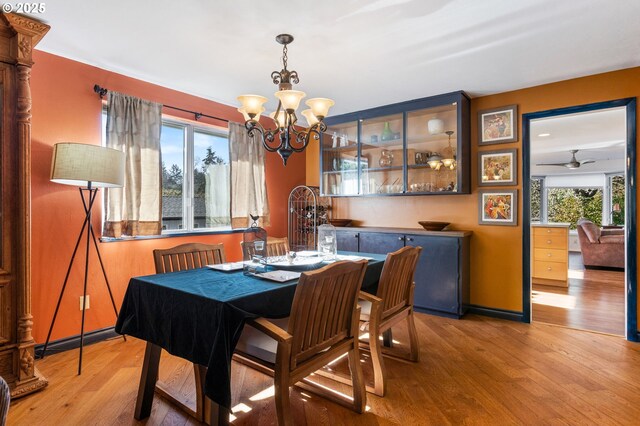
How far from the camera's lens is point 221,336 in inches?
60.4

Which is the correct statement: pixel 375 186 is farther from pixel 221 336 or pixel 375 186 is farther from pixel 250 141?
pixel 221 336

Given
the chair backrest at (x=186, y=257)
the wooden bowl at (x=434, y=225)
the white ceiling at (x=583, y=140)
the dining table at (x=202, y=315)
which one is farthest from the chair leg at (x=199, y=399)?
the white ceiling at (x=583, y=140)

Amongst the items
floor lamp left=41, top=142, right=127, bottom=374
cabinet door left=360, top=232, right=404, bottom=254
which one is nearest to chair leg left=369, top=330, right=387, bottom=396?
cabinet door left=360, top=232, right=404, bottom=254

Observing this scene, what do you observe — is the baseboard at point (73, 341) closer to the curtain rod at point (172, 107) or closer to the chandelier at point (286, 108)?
the curtain rod at point (172, 107)

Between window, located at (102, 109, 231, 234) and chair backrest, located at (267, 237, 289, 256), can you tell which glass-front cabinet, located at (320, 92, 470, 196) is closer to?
window, located at (102, 109, 231, 234)

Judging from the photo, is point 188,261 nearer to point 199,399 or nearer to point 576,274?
point 199,399

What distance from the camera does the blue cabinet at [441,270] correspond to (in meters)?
3.70

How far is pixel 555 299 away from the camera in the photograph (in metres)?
4.47

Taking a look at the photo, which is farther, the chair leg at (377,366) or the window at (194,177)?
the window at (194,177)

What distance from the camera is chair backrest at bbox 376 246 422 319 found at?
225 cm

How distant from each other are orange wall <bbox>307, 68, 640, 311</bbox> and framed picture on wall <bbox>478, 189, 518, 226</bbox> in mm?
59

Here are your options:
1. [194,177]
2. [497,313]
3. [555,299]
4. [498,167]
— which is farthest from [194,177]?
[555,299]

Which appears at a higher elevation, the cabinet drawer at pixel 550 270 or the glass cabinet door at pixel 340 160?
the glass cabinet door at pixel 340 160

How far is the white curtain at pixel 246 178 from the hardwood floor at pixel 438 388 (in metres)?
1.77
